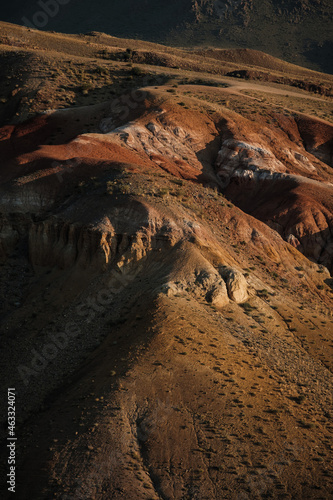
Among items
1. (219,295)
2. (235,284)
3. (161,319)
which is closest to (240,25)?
(235,284)

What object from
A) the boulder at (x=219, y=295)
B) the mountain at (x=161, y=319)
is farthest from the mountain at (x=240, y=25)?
the boulder at (x=219, y=295)

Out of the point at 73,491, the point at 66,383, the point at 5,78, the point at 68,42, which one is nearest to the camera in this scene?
the point at 73,491

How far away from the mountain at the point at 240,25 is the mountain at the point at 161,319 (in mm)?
128082

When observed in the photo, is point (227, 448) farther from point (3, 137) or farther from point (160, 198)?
point (3, 137)

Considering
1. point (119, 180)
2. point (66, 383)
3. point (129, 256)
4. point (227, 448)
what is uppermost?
point (119, 180)

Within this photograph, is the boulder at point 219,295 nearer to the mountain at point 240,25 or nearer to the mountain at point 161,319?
the mountain at point 161,319

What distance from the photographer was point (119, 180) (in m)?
32.5

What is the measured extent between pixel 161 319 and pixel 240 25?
167 meters

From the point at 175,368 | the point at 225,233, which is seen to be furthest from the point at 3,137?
the point at 175,368

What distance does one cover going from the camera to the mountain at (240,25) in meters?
164

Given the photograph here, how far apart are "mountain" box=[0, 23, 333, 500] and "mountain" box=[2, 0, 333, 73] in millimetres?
128082

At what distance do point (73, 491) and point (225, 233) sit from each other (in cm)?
1935

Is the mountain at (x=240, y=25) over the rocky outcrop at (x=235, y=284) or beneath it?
over

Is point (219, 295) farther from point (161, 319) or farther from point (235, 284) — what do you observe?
point (161, 319)
